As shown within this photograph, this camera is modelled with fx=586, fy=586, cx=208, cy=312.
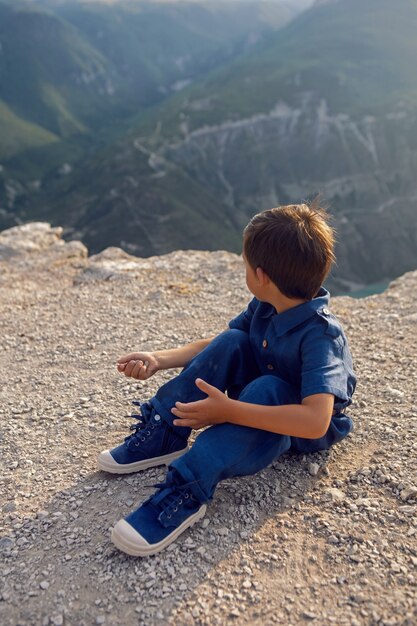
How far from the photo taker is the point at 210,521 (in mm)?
4109

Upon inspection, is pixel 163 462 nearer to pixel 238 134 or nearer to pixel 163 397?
pixel 163 397

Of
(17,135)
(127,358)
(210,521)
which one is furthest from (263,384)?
(17,135)

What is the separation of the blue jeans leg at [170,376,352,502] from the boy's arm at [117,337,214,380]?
0.84 m

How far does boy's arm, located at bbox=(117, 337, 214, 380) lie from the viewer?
4523mm

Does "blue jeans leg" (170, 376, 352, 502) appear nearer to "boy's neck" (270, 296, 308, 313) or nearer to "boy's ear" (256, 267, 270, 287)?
"boy's neck" (270, 296, 308, 313)

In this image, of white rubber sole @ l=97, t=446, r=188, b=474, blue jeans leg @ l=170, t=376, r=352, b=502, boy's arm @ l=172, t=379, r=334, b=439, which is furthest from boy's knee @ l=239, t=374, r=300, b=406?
white rubber sole @ l=97, t=446, r=188, b=474

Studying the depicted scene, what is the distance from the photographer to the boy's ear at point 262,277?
3.93 metres

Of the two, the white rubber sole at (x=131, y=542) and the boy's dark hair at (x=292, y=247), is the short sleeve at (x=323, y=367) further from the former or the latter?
the white rubber sole at (x=131, y=542)

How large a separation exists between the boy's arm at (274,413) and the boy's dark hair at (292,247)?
0.77 meters

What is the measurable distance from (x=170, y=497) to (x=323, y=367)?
130cm

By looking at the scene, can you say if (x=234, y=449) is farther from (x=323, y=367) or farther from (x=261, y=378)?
(x=323, y=367)

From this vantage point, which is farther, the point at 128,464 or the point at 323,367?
the point at 128,464

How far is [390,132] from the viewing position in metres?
83.5

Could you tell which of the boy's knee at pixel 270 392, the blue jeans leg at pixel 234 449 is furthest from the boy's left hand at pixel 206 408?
the boy's knee at pixel 270 392
